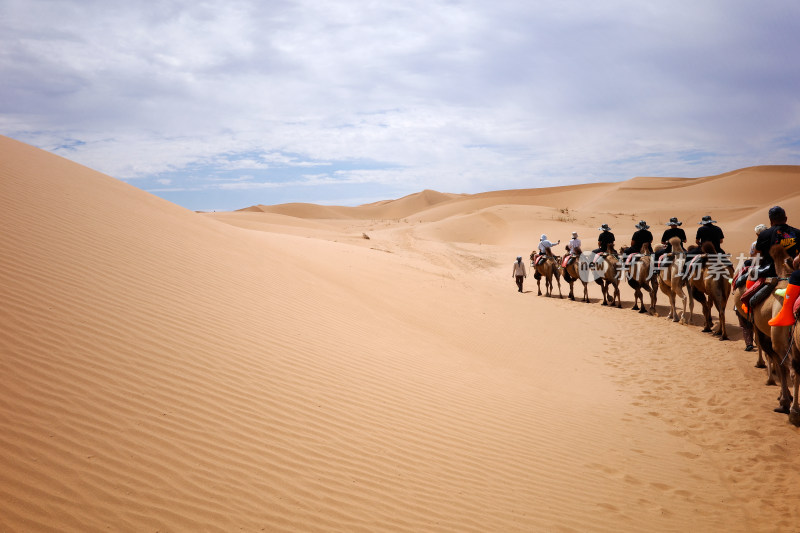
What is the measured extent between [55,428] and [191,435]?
1.15m

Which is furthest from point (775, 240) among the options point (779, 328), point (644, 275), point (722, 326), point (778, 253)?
point (644, 275)

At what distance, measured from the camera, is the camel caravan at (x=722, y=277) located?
7.32 meters

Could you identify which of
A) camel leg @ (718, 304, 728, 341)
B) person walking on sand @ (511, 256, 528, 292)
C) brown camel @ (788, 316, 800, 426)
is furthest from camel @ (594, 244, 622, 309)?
brown camel @ (788, 316, 800, 426)

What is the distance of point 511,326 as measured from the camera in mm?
13922

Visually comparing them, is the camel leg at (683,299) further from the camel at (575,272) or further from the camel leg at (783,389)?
the camel leg at (783,389)

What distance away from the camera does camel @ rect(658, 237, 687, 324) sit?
13820mm

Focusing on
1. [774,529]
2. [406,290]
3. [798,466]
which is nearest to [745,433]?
[798,466]

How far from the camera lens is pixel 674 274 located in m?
14.1

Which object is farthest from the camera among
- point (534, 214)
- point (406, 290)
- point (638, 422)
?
point (534, 214)

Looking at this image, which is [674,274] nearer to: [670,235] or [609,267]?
[670,235]

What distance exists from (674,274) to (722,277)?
62.8 inches

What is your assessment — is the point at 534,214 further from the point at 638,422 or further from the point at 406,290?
the point at 638,422

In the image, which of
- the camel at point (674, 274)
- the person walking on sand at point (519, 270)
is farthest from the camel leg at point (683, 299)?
the person walking on sand at point (519, 270)

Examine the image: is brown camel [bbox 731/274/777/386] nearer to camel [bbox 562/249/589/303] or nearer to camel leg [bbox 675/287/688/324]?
camel leg [bbox 675/287/688/324]
